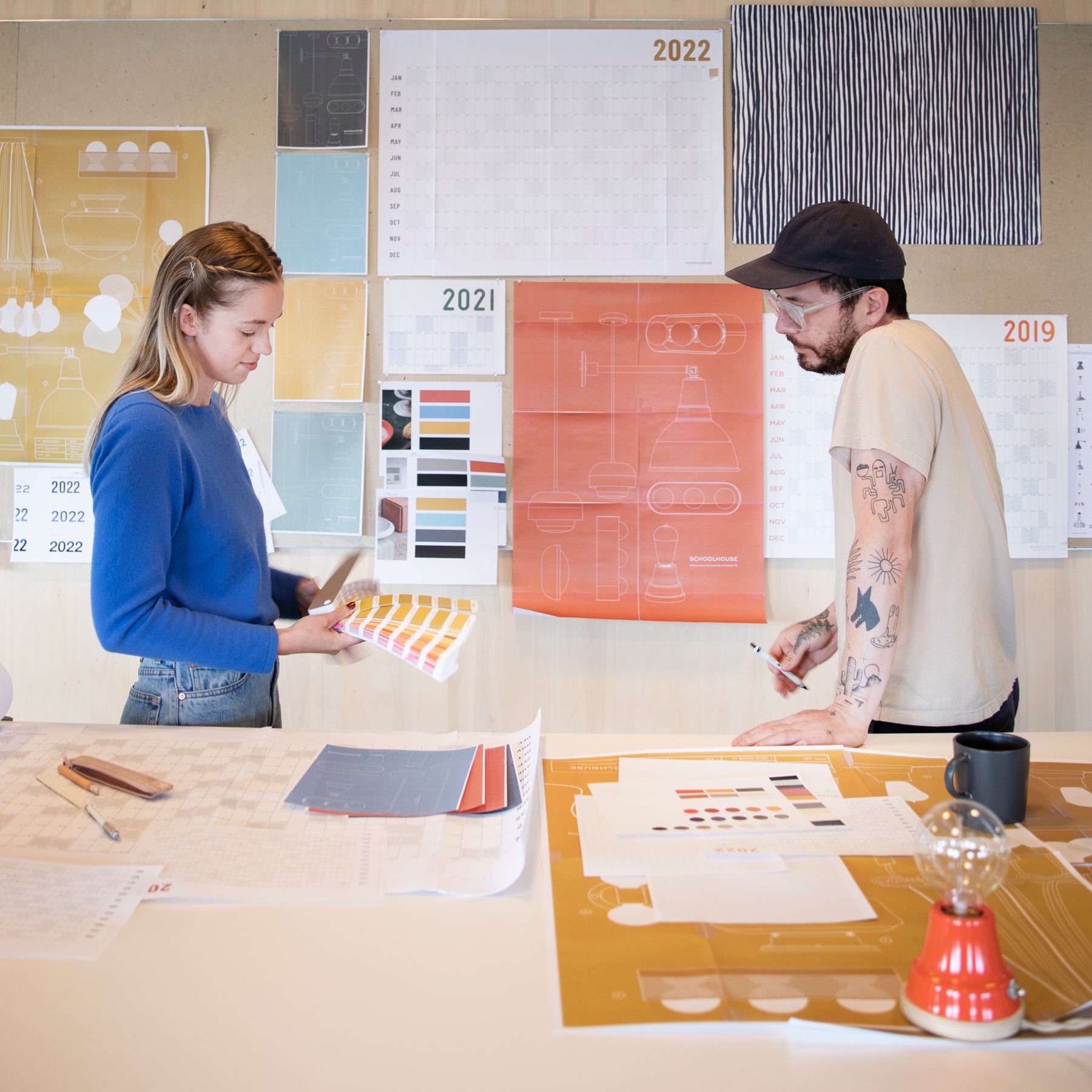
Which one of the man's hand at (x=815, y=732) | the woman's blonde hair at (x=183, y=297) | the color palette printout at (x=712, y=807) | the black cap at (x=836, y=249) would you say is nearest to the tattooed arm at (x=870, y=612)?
the man's hand at (x=815, y=732)

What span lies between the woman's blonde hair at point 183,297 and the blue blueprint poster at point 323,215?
96 centimetres

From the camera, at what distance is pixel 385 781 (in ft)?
3.94

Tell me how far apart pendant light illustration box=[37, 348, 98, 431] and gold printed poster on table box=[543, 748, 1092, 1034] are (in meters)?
2.09

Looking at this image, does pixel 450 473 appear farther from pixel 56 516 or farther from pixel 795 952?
pixel 795 952

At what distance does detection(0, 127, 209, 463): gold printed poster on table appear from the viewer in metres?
2.53

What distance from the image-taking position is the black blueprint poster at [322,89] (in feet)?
8.16

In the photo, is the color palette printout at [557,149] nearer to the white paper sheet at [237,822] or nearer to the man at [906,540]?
the man at [906,540]

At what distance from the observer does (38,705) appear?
102 inches

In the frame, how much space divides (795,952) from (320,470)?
6.53 ft

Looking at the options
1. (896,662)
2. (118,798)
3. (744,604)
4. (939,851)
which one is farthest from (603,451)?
(939,851)

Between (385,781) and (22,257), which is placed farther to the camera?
(22,257)

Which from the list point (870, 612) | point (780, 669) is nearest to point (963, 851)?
point (870, 612)

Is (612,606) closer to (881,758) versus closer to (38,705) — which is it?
(881,758)

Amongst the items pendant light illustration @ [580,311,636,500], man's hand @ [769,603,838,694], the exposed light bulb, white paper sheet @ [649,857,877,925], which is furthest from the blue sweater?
pendant light illustration @ [580,311,636,500]
